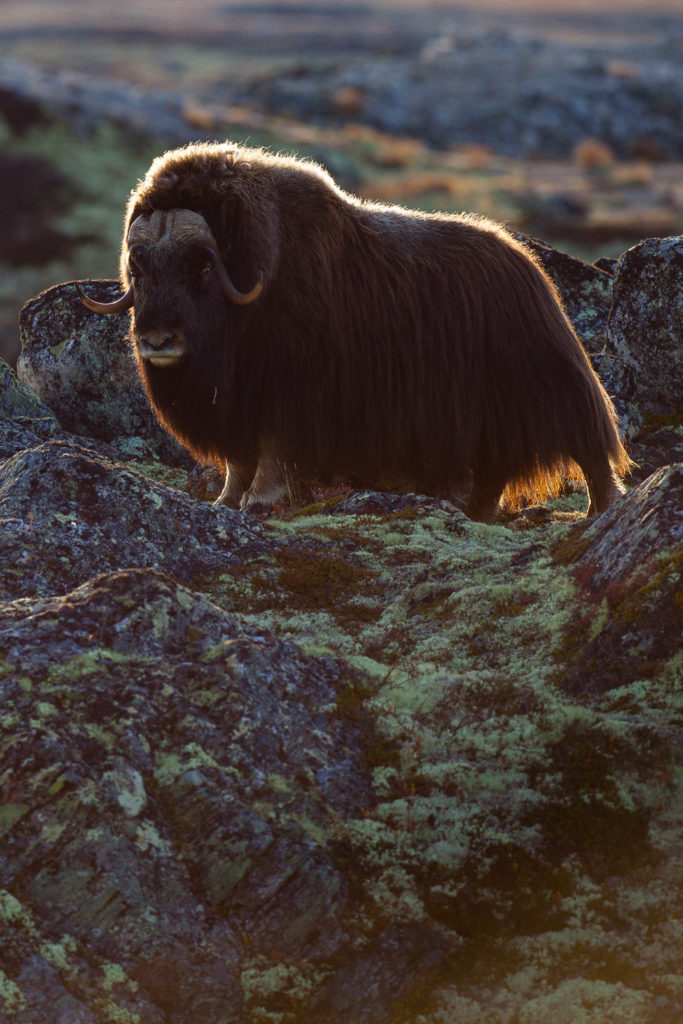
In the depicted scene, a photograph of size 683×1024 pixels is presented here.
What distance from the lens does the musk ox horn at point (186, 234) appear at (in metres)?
7.00

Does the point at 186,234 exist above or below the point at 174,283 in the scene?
above

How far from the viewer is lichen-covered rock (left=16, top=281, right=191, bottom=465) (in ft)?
32.2

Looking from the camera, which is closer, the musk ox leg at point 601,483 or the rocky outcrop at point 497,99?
the musk ox leg at point 601,483

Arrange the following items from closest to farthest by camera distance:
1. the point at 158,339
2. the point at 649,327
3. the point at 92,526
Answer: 1. the point at 92,526
2. the point at 158,339
3. the point at 649,327

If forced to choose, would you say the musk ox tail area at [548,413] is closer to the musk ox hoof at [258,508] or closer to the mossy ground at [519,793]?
the musk ox hoof at [258,508]

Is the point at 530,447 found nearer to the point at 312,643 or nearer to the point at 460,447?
the point at 460,447

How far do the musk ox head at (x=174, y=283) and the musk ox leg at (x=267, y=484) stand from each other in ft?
2.78

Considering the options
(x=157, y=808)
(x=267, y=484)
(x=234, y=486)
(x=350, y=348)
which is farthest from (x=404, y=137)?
(x=157, y=808)

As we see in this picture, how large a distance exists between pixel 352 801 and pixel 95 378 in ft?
22.0

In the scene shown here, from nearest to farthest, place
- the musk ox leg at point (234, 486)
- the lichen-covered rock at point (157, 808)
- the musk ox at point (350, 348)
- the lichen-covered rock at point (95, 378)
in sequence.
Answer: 1. the lichen-covered rock at point (157, 808)
2. the musk ox at point (350, 348)
3. the musk ox leg at point (234, 486)
4. the lichen-covered rock at point (95, 378)

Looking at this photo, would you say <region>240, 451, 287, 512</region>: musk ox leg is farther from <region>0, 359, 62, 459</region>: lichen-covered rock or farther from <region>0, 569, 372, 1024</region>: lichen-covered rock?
<region>0, 569, 372, 1024</region>: lichen-covered rock

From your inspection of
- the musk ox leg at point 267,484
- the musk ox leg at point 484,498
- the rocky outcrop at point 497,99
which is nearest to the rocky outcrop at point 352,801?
the musk ox leg at point 267,484

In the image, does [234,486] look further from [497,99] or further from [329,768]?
[497,99]

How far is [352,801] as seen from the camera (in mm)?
3766
